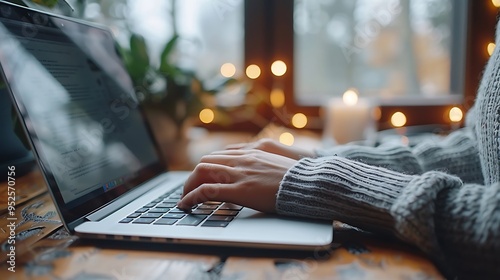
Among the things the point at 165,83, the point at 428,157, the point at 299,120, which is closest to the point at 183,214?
the point at 428,157

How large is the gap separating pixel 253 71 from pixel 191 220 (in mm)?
778

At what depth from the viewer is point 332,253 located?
0.44 meters

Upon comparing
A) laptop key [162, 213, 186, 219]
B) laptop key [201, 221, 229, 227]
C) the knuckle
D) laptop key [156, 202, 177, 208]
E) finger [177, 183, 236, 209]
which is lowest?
laptop key [156, 202, 177, 208]

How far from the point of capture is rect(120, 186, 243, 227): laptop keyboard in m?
0.49

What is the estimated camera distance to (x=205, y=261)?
1.40 ft

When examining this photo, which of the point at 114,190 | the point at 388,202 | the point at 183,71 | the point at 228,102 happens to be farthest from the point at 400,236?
the point at 228,102

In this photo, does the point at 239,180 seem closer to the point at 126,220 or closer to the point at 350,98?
the point at 126,220

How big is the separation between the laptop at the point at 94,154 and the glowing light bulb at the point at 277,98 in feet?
1.79

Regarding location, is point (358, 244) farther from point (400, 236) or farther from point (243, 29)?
point (243, 29)

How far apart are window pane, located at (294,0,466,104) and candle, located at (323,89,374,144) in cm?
20

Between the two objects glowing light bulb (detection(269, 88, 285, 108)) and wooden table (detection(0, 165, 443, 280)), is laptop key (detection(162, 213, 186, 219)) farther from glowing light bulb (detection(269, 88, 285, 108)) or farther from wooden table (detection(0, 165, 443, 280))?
glowing light bulb (detection(269, 88, 285, 108))

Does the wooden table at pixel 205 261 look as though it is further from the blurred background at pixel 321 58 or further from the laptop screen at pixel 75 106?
the blurred background at pixel 321 58

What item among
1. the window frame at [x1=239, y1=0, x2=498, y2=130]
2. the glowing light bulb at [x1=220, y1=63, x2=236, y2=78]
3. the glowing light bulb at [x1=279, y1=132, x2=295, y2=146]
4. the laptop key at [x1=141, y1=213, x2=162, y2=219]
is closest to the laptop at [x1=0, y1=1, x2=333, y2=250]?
the laptop key at [x1=141, y1=213, x2=162, y2=219]

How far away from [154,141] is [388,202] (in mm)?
463
